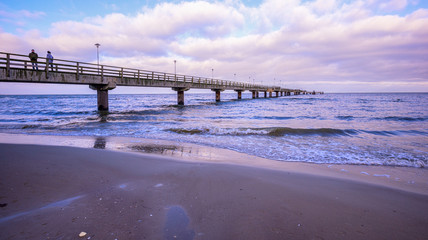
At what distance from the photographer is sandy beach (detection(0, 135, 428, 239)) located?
2230 millimetres

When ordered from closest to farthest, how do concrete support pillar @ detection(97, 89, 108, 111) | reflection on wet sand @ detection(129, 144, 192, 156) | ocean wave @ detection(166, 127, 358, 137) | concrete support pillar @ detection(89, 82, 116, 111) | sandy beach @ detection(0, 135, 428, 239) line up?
sandy beach @ detection(0, 135, 428, 239), reflection on wet sand @ detection(129, 144, 192, 156), ocean wave @ detection(166, 127, 358, 137), concrete support pillar @ detection(89, 82, 116, 111), concrete support pillar @ detection(97, 89, 108, 111)

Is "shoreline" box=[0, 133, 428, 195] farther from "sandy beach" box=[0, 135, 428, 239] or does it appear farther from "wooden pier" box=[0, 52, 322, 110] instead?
"wooden pier" box=[0, 52, 322, 110]

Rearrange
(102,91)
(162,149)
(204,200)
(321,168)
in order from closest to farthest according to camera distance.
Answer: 1. (204,200)
2. (321,168)
3. (162,149)
4. (102,91)

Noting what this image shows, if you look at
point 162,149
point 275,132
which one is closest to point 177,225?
point 162,149

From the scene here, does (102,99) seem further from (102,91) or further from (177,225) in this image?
(177,225)

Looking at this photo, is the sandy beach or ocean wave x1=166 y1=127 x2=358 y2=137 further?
ocean wave x1=166 y1=127 x2=358 y2=137

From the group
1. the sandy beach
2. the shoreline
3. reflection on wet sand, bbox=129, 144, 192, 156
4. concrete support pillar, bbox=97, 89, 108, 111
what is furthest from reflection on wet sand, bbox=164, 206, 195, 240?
concrete support pillar, bbox=97, 89, 108, 111

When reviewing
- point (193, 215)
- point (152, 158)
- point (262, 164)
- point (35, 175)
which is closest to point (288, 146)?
point (262, 164)

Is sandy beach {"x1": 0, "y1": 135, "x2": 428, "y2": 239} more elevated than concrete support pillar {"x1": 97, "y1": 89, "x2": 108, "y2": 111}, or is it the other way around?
concrete support pillar {"x1": 97, "y1": 89, "x2": 108, "y2": 111}

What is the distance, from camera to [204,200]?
9.76 ft

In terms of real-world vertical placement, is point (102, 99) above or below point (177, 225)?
above

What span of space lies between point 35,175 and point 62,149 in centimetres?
262

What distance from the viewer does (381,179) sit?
4203mm

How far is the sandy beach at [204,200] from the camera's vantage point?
223cm
